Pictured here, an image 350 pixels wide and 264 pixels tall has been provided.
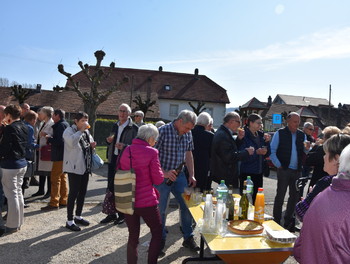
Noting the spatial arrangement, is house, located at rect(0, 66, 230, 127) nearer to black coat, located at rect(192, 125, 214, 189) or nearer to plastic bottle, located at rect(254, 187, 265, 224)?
black coat, located at rect(192, 125, 214, 189)

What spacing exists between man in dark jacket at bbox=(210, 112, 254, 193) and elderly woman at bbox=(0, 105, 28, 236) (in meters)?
2.89

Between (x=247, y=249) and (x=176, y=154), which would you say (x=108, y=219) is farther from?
(x=247, y=249)

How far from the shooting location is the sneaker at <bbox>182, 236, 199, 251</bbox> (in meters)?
4.42

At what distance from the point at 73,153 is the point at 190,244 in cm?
234

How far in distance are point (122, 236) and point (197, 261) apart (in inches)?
54.0

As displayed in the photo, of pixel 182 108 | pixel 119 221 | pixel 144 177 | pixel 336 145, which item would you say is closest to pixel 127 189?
pixel 144 177

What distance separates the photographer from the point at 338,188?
1.88 metres

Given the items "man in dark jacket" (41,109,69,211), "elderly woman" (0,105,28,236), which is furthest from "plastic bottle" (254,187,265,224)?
"man in dark jacket" (41,109,69,211)

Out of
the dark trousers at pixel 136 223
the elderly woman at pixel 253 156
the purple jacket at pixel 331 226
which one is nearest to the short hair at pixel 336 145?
the purple jacket at pixel 331 226

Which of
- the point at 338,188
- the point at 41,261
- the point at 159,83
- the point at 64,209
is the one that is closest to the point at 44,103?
the point at 159,83

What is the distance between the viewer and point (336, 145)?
243 centimetres

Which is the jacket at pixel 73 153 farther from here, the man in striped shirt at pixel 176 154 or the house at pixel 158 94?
the house at pixel 158 94

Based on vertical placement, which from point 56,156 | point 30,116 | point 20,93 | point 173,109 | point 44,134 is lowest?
point 56,156

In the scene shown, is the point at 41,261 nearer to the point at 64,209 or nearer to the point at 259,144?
the point at 64,209
